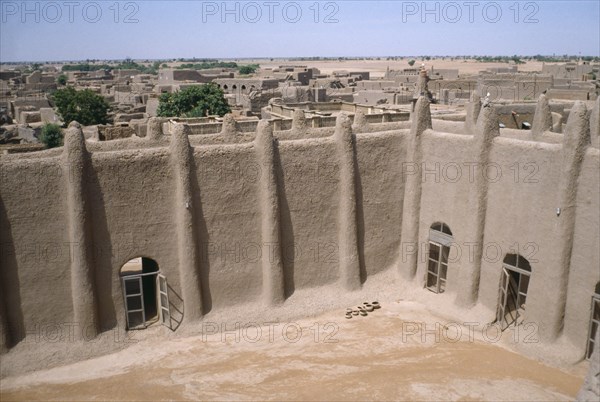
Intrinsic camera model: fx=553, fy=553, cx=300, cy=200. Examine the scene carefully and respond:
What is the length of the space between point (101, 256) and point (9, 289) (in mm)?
2418

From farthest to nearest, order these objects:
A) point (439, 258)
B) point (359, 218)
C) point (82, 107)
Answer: point (82, 107)
point (359, 218)
point (439, 258)

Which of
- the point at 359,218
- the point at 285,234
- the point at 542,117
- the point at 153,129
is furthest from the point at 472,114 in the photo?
the point at 153,129

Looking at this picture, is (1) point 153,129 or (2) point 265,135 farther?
(1) point 153,129

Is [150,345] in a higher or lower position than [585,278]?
lower

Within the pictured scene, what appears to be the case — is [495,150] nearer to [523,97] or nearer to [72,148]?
[72,148]

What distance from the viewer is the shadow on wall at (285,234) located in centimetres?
1702

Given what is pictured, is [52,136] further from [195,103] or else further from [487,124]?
[487,124]

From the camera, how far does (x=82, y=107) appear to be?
44.5 m

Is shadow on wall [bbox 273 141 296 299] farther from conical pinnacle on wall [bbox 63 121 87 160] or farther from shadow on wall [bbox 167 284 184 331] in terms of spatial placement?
conical pinnacle on wall [bbox 63 121 87 160]

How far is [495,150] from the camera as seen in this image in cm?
1611

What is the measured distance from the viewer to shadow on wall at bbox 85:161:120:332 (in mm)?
15117

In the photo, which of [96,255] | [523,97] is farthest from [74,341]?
[523,97]

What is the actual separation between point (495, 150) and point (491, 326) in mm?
5163

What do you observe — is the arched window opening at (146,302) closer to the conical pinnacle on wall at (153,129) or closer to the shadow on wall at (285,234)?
the shadow on wall at (285,234)
